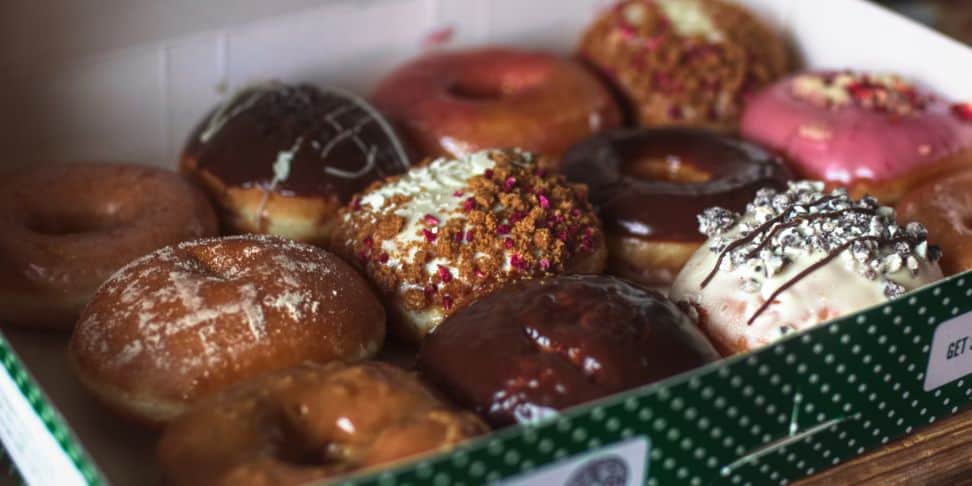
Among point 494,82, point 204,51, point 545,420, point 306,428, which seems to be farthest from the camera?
point 494,82

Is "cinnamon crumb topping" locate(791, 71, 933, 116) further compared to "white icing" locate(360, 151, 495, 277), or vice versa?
"cinnamon crumb topping" locate(791, 71, 933, 116)

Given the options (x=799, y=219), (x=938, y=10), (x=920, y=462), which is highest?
(x=799, y=219)

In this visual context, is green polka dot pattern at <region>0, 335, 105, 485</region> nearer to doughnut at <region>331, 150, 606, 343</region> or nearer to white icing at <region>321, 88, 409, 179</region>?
doughnut at <region>331, 150, 606, 343</region>

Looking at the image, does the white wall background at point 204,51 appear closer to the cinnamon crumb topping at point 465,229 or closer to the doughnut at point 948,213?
the doughnut at point 948,213

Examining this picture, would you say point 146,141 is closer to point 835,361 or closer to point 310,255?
point 310,255

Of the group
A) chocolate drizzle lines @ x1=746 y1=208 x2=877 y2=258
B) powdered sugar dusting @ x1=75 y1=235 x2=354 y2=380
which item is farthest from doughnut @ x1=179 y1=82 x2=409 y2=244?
chocolate drizzle lines @ x1=746 y1=208 x2=877 y2=258

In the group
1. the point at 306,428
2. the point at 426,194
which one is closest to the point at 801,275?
the point at 426,194

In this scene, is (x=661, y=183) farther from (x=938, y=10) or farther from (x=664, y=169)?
(x=938, y=10)

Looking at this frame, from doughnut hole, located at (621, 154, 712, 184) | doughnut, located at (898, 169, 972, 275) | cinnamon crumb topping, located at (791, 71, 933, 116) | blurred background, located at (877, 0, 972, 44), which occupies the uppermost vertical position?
cinnamon crumb topping, located at (791, 71, 933, 116)
